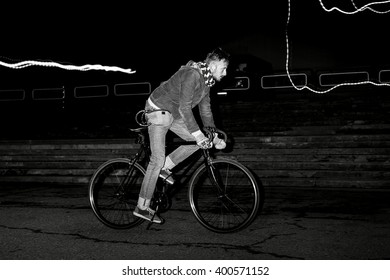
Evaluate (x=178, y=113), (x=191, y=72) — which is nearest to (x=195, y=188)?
(x=178, y=113)

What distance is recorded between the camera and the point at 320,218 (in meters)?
5.30

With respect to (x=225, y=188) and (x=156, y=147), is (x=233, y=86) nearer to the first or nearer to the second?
(x=225, y=188)

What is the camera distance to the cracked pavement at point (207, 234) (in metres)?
3.90

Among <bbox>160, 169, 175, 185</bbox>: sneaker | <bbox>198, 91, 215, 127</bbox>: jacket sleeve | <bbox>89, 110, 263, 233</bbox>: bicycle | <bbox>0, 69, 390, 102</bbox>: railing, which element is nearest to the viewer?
<bbox>89, 110, 263, 233</bbox>: bicycle

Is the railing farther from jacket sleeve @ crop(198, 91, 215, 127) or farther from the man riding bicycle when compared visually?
the man riding bicycle

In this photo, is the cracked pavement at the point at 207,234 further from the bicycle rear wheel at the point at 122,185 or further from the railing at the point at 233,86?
the railing at the point at 233,86

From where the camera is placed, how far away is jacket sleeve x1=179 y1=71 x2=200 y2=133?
425 centimetres

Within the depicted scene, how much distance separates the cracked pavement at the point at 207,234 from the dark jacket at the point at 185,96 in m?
1.19

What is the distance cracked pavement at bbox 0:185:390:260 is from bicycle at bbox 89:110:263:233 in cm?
17

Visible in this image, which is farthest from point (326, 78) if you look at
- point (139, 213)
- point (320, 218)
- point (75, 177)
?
point (139, 213)

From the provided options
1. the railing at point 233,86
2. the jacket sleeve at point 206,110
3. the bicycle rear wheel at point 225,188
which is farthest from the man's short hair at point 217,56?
the railing at point 233,86

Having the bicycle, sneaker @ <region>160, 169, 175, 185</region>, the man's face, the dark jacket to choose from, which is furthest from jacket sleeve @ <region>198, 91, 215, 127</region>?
sneaker @ <region>160, 169, 175, 185</region>
